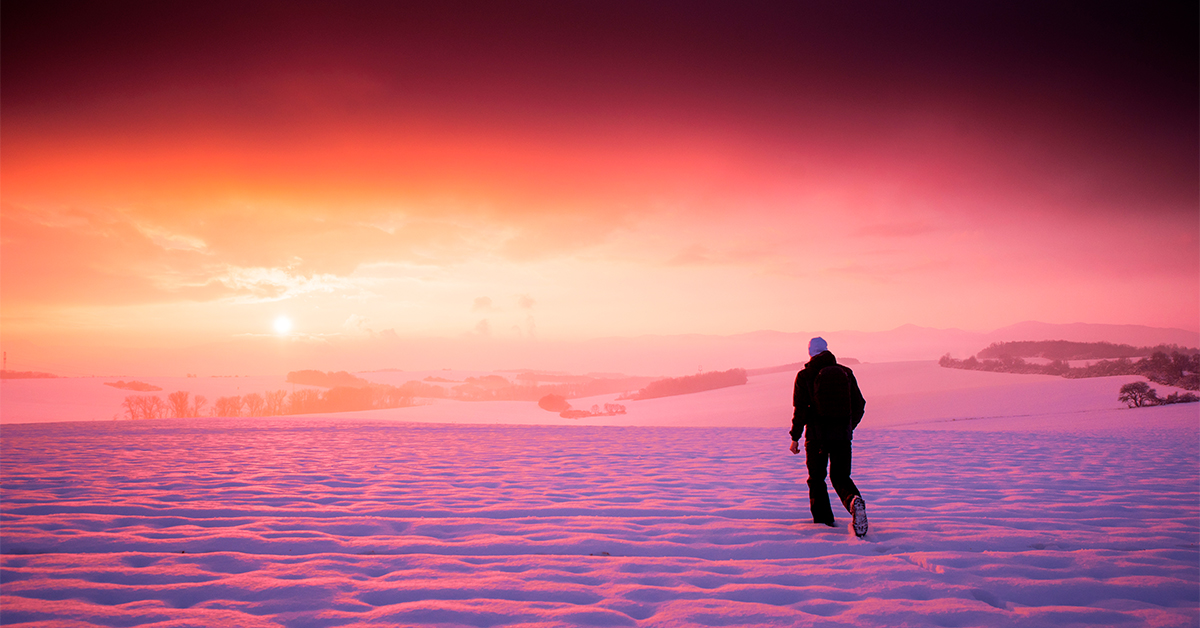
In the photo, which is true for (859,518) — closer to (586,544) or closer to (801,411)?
(801,411)

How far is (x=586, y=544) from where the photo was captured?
5.01 m

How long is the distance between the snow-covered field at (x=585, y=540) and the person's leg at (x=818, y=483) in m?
0.28

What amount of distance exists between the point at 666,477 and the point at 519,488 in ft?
7.62

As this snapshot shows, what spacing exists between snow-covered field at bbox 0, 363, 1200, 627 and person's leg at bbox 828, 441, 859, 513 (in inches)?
17.3

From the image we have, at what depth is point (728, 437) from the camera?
15172 mm

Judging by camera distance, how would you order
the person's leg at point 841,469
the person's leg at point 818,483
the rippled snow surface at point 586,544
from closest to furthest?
the rippled snow surface at point 586,544 < the person's leg at point 841,469 < the person's leg at point 818,483

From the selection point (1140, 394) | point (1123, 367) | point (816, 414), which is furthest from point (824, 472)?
point (1123, 367)

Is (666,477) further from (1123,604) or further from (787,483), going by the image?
(1123,604)

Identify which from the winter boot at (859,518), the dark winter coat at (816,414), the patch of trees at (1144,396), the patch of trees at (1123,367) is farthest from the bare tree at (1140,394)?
the winter boot at (859,518)

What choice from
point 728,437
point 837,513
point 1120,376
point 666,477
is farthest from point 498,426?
point 1120,376

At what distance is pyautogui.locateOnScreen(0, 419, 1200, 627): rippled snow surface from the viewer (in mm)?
3695

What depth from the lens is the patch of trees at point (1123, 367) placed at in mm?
22922

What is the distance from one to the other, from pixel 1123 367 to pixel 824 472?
33.7m

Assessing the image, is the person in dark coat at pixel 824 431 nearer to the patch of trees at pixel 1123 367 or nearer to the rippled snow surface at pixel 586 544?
the rippled snow surface at pixel 586 544
